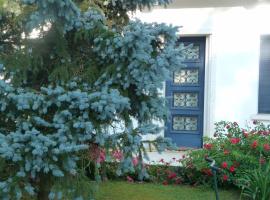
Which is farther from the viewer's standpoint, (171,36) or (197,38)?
(197,38)

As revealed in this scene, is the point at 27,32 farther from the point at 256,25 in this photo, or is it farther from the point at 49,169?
the point at 256,25

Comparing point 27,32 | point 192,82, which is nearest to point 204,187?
point 192,82

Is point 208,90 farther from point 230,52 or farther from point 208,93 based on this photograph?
point 230,52

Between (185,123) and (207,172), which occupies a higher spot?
(185,123)

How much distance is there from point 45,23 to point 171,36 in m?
1.11

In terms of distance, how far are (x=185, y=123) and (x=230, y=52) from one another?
167cm

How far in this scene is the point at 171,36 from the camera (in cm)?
407

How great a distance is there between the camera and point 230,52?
8.90 metres

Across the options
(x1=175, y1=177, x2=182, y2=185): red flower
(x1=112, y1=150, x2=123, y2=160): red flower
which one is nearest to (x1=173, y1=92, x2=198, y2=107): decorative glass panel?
(x1=175, y1=177, x2=182, y2=185): red flower

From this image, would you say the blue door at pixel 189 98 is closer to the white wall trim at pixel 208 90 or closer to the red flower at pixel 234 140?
the white wall trim at pixel 208 90

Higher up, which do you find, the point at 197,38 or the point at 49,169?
the point at 197,38

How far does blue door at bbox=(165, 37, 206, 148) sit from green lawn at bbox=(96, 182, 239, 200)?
2.55m

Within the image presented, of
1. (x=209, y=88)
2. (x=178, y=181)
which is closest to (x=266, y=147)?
(x=178, y=181)

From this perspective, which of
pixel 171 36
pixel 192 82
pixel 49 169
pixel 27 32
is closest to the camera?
pixel 49 169
